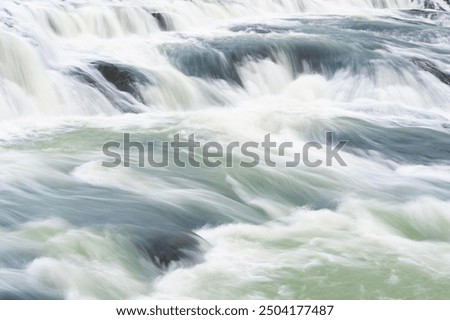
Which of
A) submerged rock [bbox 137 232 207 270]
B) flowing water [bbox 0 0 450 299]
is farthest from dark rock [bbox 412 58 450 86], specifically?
submerged rock [bbox 137 232 207 270]

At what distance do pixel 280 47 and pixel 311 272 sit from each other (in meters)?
7.59

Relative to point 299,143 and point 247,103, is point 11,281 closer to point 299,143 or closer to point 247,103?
point 299,143

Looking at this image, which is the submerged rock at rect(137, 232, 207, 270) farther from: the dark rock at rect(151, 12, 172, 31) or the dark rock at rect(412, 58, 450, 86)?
the dark rock at rect(151, 12, 172, 31)

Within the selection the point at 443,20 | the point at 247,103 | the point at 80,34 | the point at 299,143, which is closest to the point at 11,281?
the point at 299,143

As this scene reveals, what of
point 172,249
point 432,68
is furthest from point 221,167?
point 432,68

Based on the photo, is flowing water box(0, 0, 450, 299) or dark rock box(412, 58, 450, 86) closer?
flowing water box(0, 0, 450, 299)

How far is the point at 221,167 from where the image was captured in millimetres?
8297

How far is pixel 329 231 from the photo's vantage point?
6883 millimetres

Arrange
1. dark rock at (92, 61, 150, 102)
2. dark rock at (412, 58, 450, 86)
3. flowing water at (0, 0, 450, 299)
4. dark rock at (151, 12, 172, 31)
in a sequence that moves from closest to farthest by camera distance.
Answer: flowing water at (0, 0, 450, 299)
dark rock at (92, 61, 150, 102)
dark rock at (412, 58, 450, 86)
dark rock at (151, 12, 172, 31)

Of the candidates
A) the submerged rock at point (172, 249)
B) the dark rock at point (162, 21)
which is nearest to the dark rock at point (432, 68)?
the dark rock at point (162, 21)

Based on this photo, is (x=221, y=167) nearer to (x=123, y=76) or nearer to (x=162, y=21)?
(x=123, y=76)

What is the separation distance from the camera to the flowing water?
5.91m

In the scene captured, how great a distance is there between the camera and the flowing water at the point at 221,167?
5.91 metres

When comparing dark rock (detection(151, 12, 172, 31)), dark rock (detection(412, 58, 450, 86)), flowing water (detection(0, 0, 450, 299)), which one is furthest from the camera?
dark rock (detection(151, 12, 172, 31))
